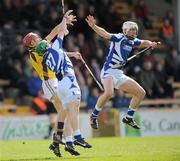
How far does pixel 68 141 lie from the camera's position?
13922 mm

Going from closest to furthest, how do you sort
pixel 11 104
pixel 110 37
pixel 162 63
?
1. pixel 110 37
2. pixel 11 104
3. pixel 162 63

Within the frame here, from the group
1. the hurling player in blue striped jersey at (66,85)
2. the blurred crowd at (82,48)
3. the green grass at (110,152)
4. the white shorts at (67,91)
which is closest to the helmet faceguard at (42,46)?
the hurling player in blue striped jersey at (66,85)

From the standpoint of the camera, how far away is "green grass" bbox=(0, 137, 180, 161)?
13617 mm

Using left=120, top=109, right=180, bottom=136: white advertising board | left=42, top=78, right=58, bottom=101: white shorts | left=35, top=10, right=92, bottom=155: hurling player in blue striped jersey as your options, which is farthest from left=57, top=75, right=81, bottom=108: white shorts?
left=120, top=109, right=180, bottom=136: white advertising board

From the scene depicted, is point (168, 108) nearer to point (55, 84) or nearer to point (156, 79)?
point (156, 79)

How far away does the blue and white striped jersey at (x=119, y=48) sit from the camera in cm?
1644

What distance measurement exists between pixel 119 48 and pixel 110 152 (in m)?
2.54

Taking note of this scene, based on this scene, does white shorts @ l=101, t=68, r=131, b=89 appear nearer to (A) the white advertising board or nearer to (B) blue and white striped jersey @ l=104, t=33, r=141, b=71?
(B) blue and white striped jersey @ l=104, t=33, r=141, b=71

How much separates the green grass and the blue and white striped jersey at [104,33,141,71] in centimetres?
187

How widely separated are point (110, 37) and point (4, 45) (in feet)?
30.5

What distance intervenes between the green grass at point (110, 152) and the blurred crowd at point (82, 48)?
6524 millimetres

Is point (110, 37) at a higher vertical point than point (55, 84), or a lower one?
higher

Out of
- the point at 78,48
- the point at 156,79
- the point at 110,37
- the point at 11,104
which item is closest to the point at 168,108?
the point at 156,79

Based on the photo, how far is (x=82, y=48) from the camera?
1035 inches
